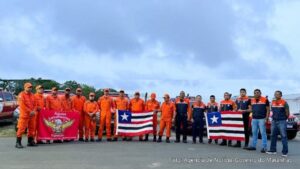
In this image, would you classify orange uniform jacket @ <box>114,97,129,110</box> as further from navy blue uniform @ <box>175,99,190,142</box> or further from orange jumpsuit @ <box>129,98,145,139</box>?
navy blue uniform @ <box>175,99,190,142</box>

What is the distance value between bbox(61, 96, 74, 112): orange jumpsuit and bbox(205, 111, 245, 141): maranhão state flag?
5094 mm

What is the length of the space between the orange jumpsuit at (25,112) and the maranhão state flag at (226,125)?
631 cm

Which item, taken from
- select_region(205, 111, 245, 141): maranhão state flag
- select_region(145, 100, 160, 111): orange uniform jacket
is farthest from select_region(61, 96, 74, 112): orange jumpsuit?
select_region(205, 111, 245, 141): maranhão state flag

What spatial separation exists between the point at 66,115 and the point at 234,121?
19.9 feet

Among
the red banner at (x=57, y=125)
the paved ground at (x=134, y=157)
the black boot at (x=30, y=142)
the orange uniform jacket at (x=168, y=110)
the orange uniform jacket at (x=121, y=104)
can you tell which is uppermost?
the orange uniform jacket at (x=121, y=104)

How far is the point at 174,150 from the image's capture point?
45.5 feet

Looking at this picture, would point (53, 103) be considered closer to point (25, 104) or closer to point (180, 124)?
point (25, 104)

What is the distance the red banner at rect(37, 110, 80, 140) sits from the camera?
51.6 feet

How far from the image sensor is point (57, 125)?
16.0 m

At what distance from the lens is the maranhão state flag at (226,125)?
1552 cm

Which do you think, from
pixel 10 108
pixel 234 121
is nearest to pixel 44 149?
pixel 234 121

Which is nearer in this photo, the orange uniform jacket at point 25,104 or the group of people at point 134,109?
the orange uniform jacket at point 25,104

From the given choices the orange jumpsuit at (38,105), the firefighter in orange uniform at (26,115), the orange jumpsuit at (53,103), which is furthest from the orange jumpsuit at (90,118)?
the firefighter in orange uniform at (26,115)

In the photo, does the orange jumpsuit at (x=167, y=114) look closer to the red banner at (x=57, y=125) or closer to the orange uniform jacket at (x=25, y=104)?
the red banner at (x=57, y=125)
